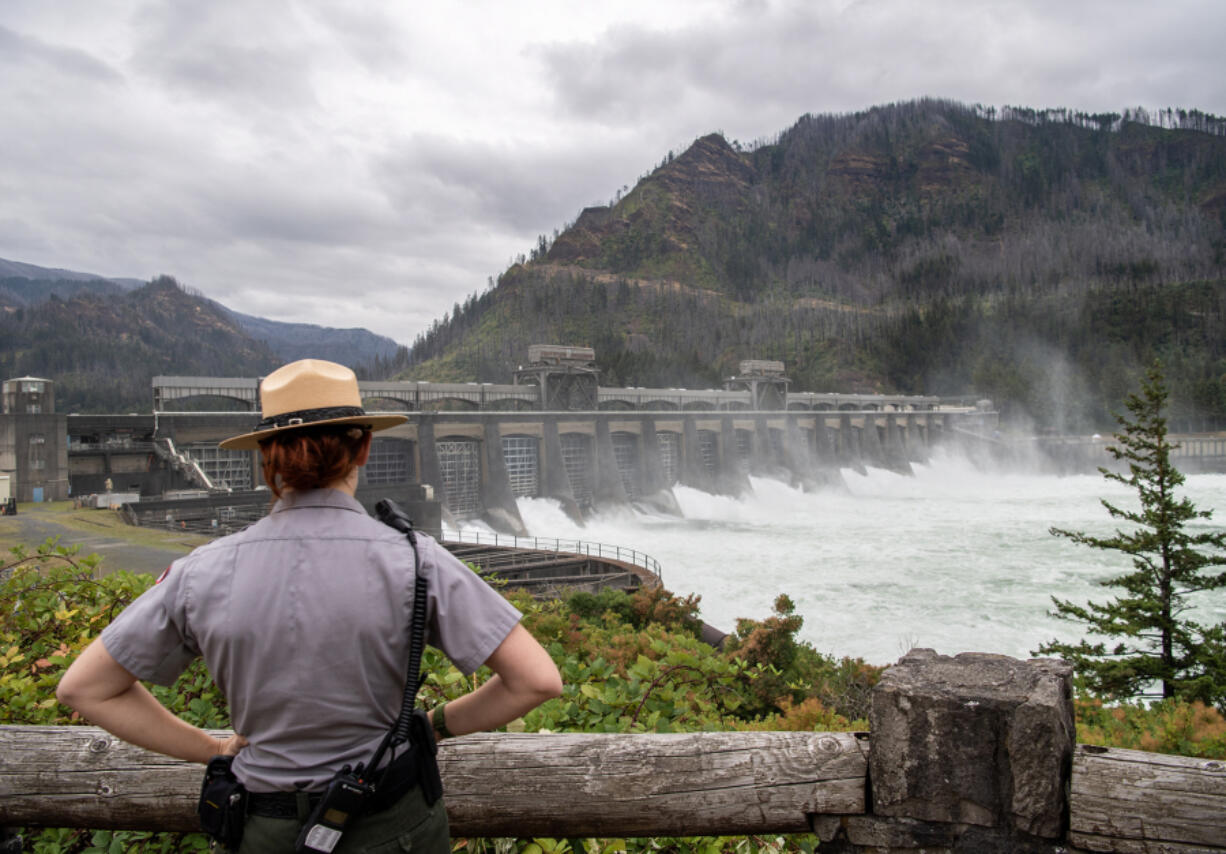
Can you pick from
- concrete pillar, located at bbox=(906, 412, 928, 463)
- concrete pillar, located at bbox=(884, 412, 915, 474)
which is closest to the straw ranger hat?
concrete pillar, located at bbox=(884, 412, 915, 474)

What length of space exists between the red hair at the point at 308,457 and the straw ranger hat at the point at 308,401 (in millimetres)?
32

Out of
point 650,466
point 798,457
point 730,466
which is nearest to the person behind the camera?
point 650,466

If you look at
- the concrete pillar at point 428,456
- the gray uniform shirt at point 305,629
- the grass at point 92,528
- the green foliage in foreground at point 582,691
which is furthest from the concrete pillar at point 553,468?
the gray uniform shirt at point 305,629

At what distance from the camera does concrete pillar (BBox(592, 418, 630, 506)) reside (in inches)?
1729

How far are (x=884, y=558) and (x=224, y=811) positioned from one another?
36537 millimetres

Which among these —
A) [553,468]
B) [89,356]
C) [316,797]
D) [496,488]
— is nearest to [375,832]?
[316,797]

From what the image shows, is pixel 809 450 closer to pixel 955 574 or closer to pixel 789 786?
pixel 955 574

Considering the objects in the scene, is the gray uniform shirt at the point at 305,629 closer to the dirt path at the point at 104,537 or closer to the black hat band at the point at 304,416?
the black hat band at the point at 304,416

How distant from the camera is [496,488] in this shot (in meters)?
38.7

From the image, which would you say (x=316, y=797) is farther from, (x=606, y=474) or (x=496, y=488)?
(x=606, y=474)

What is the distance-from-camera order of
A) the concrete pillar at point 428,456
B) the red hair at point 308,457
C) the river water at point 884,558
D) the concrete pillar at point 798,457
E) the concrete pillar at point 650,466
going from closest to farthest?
the red hair at point 308,457 → the river water at point 884,558 → the concrete pillar at point 428,456 → the concrete pillar at point 650,466 → the concrete pillar at point 798,457

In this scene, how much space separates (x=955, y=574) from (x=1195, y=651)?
16.7m

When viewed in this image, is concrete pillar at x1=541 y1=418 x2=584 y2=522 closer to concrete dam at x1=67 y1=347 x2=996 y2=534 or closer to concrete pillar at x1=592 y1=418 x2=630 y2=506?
concrete dam at x1=67 y1=347 x2=996 y2=534

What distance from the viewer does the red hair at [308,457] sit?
2.05m
